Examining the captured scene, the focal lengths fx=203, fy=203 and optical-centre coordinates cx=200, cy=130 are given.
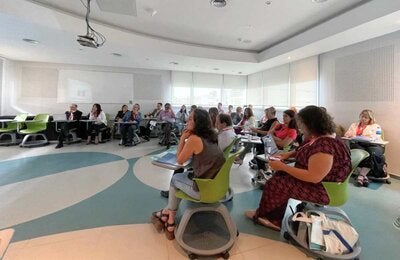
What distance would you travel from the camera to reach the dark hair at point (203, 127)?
1.99 m

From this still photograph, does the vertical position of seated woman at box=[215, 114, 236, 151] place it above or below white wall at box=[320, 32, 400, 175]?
below

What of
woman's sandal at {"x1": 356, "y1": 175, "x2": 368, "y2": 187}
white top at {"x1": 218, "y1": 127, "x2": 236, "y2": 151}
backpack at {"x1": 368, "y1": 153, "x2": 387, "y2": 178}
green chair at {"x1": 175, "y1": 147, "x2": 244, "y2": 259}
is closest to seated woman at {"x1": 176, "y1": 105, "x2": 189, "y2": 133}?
white top at {"x1": 218, "y1": 127, "x2": 236, "y2": 151}

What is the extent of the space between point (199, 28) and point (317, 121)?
384 cm

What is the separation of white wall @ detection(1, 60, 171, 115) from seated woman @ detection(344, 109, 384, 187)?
7057mm

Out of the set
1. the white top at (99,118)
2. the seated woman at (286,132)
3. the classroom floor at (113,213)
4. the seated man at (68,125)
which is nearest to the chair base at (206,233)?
the classroom floor at (113,213)

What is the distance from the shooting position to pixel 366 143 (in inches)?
154

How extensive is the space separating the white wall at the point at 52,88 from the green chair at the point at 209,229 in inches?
290

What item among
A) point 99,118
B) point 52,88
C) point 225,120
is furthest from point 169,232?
point 52,88

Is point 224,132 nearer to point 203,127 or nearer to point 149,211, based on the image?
point 203,127

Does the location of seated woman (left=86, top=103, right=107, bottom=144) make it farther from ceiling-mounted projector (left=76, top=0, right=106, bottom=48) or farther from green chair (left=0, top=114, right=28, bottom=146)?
ceiling-mounted projector (left=76, top=0, right=106, bottom=48)

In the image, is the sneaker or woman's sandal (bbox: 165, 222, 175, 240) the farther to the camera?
the sneaker

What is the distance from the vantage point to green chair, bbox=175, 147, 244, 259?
1793 mm

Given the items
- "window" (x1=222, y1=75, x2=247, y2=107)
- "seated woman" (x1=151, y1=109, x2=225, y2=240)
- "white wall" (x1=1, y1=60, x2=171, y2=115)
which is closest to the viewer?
"seated woman" (x1=151, y1=109, x2=225, y2=240)

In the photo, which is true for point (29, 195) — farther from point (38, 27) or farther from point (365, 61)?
point (365, 61)
